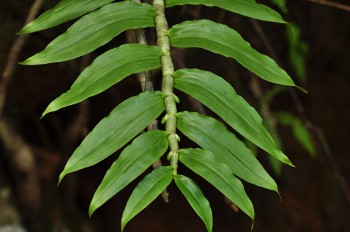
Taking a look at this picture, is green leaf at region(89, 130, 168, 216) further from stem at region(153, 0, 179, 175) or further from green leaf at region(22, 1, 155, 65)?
green leaf at region(22, 1, 155, 65)

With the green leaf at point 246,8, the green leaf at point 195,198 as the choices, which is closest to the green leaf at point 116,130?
the green leaf at point 195,198

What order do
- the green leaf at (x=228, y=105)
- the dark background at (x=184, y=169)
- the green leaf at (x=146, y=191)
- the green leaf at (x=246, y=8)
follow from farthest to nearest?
the dark background at (x=184, y=169), the green leaf at (x=246, y=8), the green leaf at (x=228, y=105), the green leaf at (x=146, y=191)

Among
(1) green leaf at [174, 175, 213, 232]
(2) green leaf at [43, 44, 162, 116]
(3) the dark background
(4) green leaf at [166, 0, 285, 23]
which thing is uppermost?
(4) green leaf at [166, 0, 285, 23]

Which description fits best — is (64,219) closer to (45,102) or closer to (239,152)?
(45,102)

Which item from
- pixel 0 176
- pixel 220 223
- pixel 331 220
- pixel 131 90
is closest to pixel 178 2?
pixel 131 90

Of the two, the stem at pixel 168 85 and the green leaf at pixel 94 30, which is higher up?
the green leaf at pixel 94 30

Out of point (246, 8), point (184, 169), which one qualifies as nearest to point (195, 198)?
point (246, 8)

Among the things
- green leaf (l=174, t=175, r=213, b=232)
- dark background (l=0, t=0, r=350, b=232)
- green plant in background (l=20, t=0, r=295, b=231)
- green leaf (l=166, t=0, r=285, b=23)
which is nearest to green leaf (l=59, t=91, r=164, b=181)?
green plant in background (l=20, t=0, r=295, b=231)

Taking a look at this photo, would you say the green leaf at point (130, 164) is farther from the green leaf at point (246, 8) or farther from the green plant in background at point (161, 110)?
the green leaf at point (246, 8)

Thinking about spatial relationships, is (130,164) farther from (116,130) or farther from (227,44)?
(227,44)
